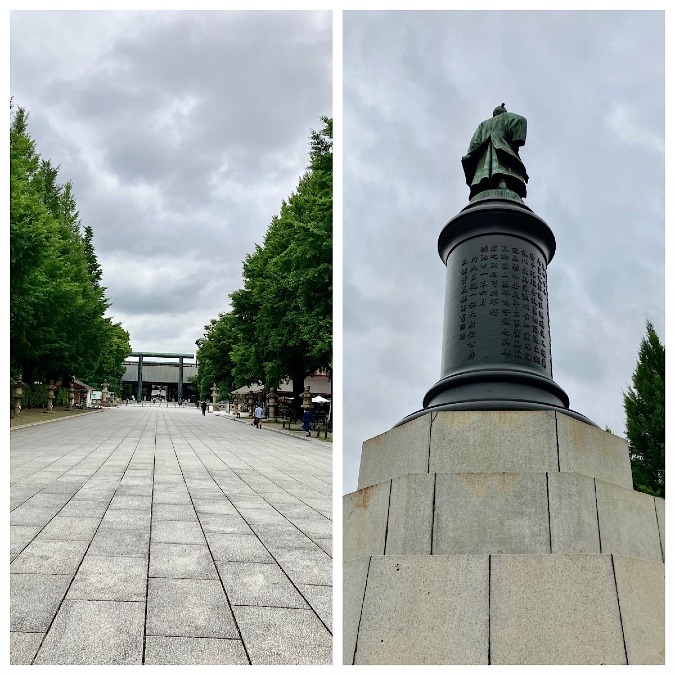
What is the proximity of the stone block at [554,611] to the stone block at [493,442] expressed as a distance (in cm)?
157

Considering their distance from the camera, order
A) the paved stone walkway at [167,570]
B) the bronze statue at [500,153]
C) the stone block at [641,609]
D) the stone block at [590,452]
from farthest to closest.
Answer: the bronze statue at [500,153]
the stone block at [590,452]
the paved stone walkway at [167,570]
the stone block at [641,609]

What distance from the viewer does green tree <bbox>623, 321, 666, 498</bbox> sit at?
54.0 feet

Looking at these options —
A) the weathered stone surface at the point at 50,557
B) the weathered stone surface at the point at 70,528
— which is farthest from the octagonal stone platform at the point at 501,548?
the weathered stone surface at the point at 70,528

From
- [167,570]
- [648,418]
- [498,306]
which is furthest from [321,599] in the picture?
[648,418]

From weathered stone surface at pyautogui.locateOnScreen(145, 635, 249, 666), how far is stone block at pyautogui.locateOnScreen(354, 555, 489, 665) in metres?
0.58

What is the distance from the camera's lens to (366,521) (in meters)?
4.36

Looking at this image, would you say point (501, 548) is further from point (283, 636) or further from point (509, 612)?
point (283, 636)

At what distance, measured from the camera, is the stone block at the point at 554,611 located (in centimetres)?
265

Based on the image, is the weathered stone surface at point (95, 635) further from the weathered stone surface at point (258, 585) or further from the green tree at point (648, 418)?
the green tree at point (648, 418)

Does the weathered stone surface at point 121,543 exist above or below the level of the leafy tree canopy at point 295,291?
below

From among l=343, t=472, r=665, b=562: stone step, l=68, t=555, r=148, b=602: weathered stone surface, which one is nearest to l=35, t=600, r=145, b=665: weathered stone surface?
l=68, t=555, r=148, b=602: weathered stone surface

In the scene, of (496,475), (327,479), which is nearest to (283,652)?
(496,475)

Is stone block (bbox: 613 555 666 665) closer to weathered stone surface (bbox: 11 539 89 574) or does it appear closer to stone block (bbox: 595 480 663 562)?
stone block (bbox: 595 480 663 562)

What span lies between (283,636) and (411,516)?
134 centimetres
